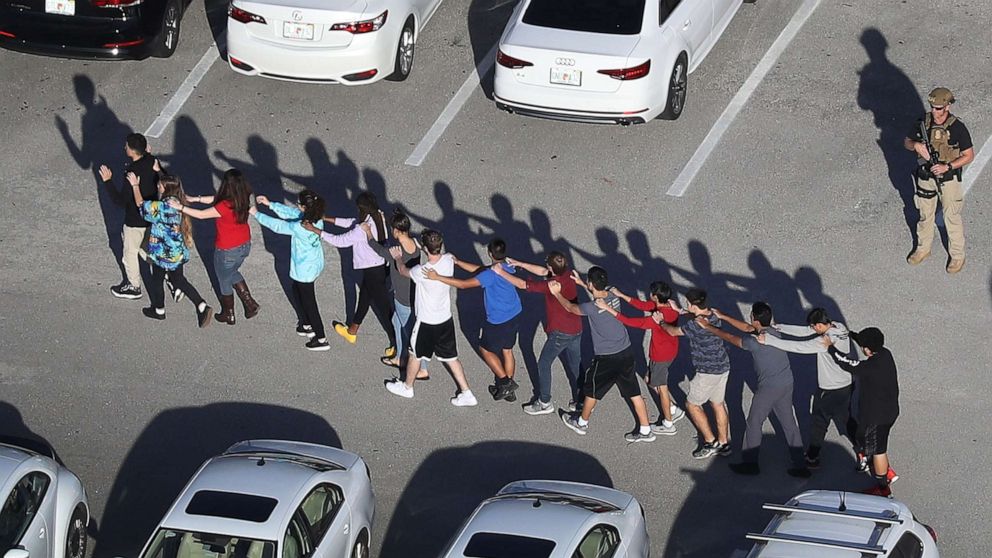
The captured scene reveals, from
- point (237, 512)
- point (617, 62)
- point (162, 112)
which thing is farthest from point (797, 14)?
point (237, 512)

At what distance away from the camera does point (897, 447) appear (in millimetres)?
12281

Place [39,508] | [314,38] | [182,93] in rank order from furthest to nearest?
[182,93] → [314,38] → [39,508]

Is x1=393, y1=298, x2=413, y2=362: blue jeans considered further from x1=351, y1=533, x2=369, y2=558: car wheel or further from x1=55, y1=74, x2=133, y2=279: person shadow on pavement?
x1=55, y1=74, x2=133, y2=279: person shadow on pavement

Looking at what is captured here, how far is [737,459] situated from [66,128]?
26.6ft

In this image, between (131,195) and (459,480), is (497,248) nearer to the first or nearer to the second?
(459,480)

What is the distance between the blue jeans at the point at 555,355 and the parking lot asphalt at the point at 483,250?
0.35m

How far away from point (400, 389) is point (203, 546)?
120 inches

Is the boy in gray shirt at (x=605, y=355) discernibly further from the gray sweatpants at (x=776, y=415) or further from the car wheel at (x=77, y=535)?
the car wheel at (x=77, y=535)

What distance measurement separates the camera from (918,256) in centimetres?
1379

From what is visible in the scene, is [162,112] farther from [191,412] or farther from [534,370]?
[534,370]

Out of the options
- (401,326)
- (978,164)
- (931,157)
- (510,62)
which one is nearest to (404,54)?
(510,62)

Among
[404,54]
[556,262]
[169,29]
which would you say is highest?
[556,262]

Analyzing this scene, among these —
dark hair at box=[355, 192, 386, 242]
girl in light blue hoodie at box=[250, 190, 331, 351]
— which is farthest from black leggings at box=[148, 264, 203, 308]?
dark hair at box=[355, 192, 386, 242]

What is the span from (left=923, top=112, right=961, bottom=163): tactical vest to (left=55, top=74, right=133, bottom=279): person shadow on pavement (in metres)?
7.71
